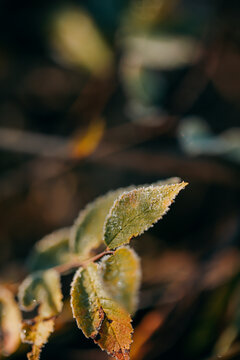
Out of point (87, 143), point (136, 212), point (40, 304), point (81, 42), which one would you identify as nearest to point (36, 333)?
point (40, 304)

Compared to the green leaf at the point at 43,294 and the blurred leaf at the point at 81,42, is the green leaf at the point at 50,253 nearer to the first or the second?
the green leaf at the point at 43,294

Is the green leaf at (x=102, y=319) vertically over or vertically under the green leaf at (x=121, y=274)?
under

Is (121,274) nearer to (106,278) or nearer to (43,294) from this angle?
(106,278)

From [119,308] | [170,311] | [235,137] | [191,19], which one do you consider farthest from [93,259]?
[191,19]

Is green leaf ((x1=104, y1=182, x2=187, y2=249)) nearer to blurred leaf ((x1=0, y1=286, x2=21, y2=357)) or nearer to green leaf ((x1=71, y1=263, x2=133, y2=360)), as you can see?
green leaf ((x1=71, y1=263, x2=133, y2=360))

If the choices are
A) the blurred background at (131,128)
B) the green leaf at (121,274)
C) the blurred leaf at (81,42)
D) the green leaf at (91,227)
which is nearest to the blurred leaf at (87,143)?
the blurred background at (131,128)

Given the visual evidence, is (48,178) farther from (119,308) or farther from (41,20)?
(119,308)

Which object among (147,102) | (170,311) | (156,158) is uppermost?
(147,102)
